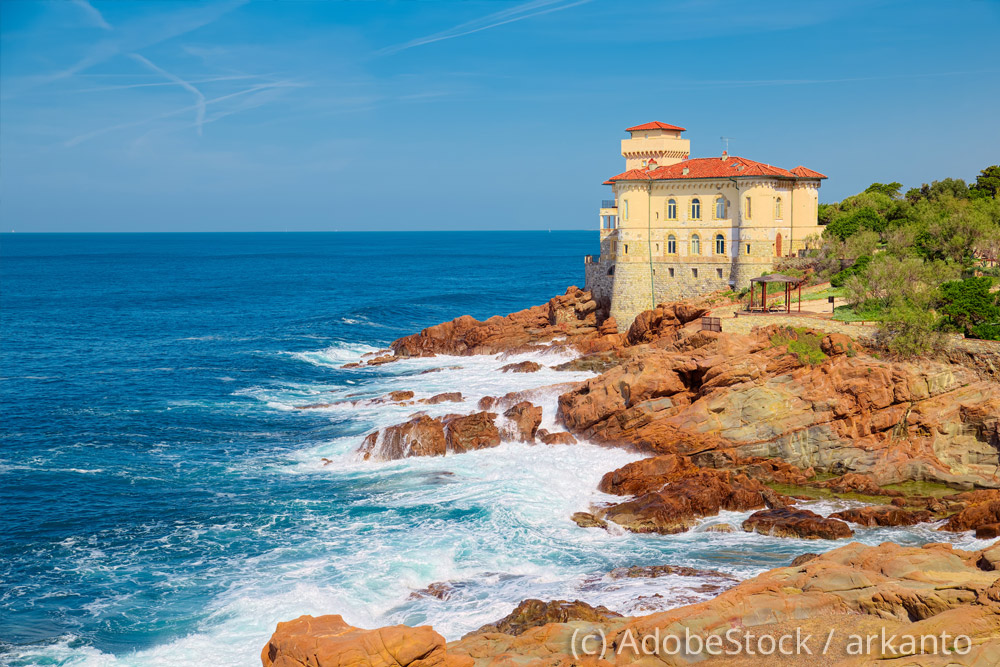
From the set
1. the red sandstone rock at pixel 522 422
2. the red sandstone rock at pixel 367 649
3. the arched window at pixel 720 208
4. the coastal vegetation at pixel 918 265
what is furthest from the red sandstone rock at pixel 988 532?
the arched window at pixel 720 208

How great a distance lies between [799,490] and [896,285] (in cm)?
1567

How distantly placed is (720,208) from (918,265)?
17.3 meters

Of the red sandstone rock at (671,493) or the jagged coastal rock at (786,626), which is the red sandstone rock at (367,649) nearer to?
the jagged coastal rock at (786,626)

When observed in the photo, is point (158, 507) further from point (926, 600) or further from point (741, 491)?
point (926, 600)

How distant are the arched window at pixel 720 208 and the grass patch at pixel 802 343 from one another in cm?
1964

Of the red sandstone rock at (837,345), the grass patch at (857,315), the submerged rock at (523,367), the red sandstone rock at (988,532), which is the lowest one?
the red sandstone rock at (988,532)

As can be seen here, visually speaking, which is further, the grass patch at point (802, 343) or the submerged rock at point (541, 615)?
the grass patch at point (802, 343)

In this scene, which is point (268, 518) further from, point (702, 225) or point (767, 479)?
point (702, 225)

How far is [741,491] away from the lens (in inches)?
1304

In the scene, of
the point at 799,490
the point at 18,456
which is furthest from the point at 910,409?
the point at 18,456

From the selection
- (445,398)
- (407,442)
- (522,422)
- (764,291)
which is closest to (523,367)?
(445,398)

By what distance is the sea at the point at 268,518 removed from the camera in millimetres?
25656

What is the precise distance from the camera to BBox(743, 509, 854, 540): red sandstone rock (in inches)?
1166

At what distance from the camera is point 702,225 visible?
203ft
